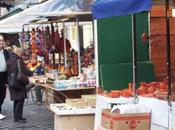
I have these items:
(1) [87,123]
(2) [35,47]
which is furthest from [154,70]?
(2) [35,47]

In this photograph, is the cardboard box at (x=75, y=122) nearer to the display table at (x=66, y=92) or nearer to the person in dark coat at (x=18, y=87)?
the display table at (x=66, y=92)

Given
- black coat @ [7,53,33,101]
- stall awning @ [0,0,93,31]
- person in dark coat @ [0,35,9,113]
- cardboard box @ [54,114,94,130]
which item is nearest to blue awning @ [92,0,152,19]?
cardboard box @ [54,114,94,130]

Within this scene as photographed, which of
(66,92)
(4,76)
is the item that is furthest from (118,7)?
(4,76)

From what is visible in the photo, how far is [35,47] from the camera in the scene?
1709 centimetres

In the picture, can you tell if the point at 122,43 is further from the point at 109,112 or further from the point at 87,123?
the point at 109,112

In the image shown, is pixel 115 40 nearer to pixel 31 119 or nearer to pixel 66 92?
pixel 66 92

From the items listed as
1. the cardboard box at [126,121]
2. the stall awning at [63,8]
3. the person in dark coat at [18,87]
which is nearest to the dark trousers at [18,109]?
the person in dark coat at [18,87]

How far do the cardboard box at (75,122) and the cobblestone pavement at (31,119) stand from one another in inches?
69.5

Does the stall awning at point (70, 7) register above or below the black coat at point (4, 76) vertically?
above

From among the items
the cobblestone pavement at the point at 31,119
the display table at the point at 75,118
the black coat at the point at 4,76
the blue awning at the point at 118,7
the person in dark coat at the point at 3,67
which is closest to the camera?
the blue awning at the point at 118,7

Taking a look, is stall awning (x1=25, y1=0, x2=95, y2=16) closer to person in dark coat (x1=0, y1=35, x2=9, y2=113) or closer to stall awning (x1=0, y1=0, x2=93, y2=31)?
stall awning (x1=0, y1=0, x2=93, y2=31)

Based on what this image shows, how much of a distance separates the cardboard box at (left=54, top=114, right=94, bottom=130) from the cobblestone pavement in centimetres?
177

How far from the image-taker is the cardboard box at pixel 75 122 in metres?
9.39

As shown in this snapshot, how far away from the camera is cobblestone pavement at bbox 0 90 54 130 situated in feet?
37.3
